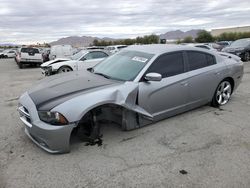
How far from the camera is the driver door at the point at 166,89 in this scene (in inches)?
159

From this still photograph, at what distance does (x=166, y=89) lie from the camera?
424 cm

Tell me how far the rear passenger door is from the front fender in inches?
49.1

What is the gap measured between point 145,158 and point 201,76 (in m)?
2.34

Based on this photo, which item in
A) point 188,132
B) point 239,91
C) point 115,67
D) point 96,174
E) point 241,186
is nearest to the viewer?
point 241,186

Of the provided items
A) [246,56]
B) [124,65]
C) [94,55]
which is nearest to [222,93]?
[124,65]

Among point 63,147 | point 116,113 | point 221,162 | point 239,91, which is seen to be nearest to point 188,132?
point 221,162

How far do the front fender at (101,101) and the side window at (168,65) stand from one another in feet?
2.05

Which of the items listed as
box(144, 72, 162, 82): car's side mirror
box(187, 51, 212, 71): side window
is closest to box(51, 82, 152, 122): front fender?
box(144, 72, 162, 82): car's side mirror

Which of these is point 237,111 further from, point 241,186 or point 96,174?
point 96,174

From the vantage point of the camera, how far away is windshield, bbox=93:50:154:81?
4170 mm

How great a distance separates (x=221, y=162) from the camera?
323 centimetres

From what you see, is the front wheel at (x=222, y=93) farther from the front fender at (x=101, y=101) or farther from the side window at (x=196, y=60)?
the front fender at (x=101, y=101)

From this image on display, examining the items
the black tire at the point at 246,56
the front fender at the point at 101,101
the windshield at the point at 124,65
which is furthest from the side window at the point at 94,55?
the black tire at the point at 246,56

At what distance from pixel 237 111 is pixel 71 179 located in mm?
4106
